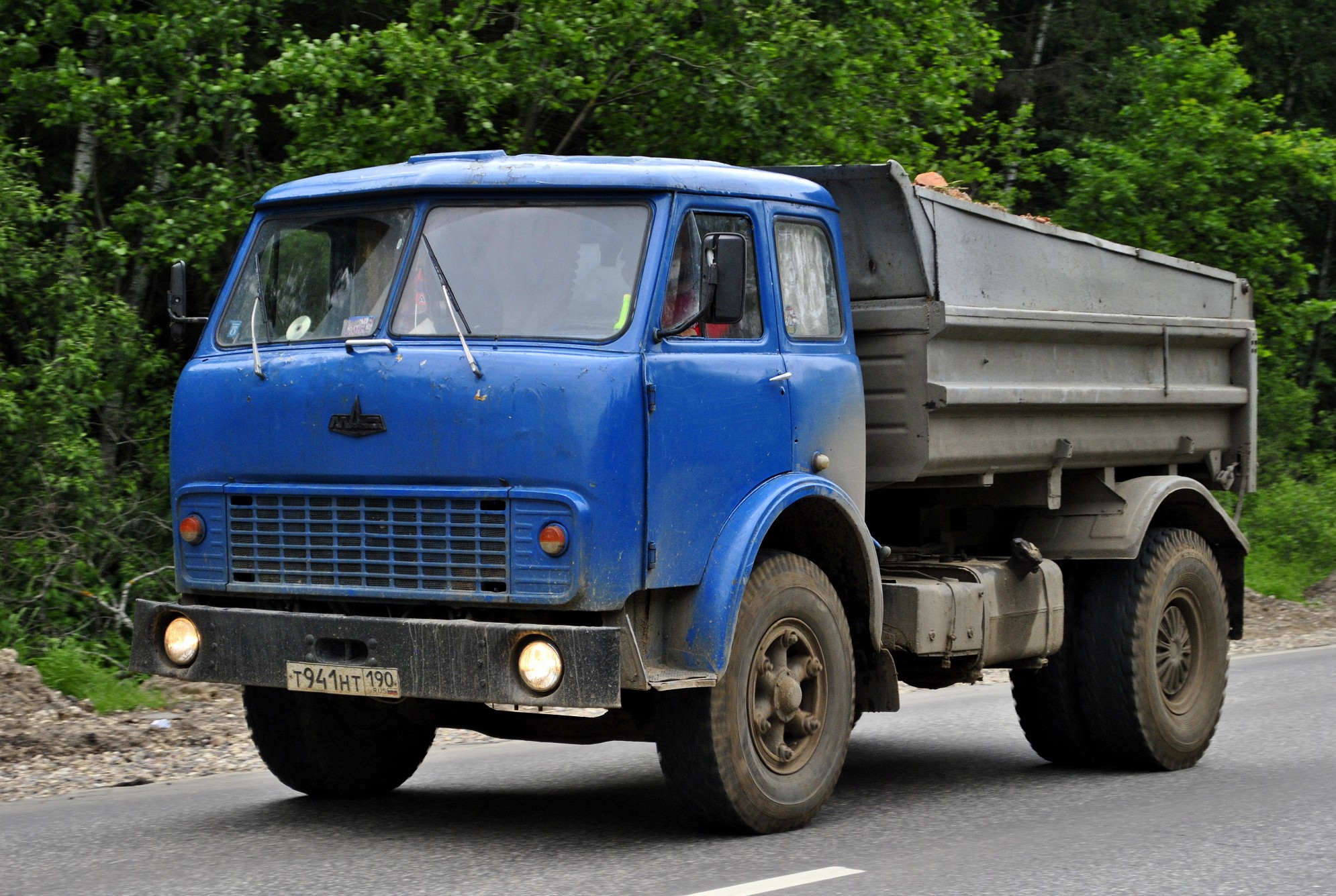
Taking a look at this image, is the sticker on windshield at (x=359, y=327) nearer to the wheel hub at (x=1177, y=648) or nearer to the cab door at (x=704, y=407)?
the cab door at (x=704, y=407)

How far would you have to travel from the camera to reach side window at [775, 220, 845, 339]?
6.88 meters

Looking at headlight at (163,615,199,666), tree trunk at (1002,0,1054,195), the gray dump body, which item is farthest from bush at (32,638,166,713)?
tree trunk at (1002,0,1054,195)

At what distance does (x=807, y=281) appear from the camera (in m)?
7.02

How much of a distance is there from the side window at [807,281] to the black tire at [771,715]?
94 centimetres

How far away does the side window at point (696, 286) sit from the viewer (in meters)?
6.27

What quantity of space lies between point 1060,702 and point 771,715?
271cm

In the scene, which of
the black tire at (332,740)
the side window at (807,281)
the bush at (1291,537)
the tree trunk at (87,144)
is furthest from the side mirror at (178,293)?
the bush at (1291,537)

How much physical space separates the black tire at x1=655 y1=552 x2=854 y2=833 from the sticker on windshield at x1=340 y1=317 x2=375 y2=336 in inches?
64.3

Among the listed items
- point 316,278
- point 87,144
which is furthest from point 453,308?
point 87,144

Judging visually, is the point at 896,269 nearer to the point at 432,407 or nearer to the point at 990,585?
the point at 990,585

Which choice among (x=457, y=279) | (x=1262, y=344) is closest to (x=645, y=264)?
(x=457, y=279)

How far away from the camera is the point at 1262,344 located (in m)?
20.1

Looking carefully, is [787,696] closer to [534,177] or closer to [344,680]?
[344,680]

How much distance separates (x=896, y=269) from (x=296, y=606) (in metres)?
2.88
